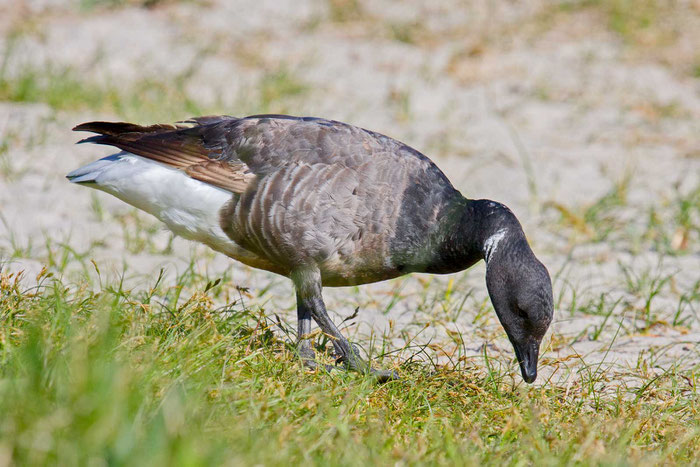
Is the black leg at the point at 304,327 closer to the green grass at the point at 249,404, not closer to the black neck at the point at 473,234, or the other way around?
the green grass at the point at 249,404

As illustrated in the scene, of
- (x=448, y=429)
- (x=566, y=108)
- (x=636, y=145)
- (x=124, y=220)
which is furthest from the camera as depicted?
(x=566, y=108)

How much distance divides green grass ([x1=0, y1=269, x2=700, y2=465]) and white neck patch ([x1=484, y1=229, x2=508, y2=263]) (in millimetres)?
566

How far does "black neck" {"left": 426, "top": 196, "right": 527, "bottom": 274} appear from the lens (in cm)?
429

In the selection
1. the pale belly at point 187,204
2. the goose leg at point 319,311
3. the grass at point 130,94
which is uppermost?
the grass at point 130,94

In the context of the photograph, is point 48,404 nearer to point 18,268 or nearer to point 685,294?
point 18,268

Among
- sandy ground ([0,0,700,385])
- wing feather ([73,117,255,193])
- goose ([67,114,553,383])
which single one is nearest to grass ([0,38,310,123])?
sandy ground ([0,0,700,385])

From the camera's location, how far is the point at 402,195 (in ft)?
14.8

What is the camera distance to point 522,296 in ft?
13.3

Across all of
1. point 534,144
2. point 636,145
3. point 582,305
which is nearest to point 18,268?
point 582,305

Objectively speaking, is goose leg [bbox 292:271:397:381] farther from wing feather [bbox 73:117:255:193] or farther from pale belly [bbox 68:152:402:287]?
wing feather [bbox 73:117:255:193]

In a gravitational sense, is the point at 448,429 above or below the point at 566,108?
below

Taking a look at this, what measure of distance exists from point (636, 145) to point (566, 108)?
42.9 inches

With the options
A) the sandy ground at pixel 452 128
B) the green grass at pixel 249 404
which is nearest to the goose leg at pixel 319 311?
the green grass at pixel 249 404

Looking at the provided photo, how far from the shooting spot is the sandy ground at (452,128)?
17.2 feet
